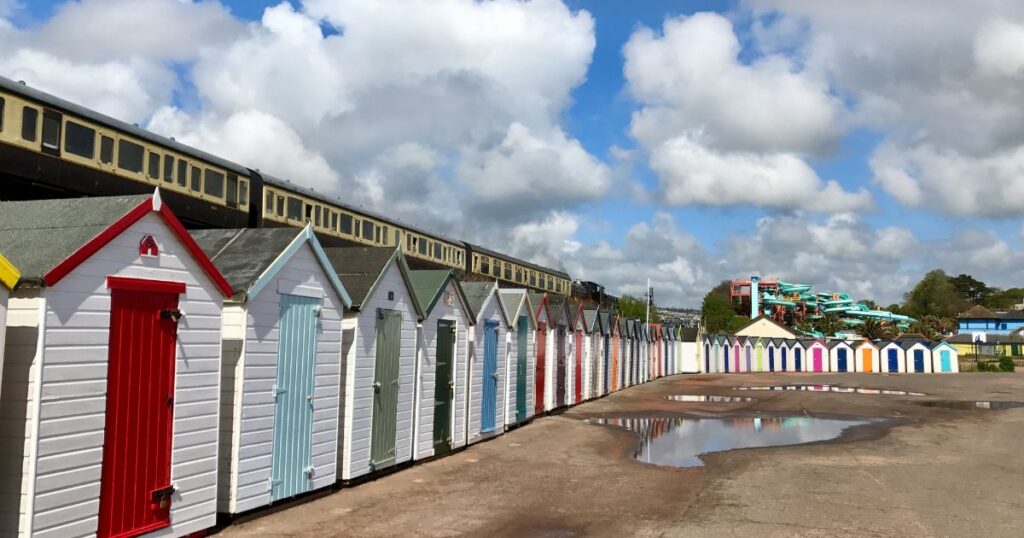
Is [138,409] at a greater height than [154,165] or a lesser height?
lesser

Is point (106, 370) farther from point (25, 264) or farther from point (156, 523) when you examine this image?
point (156, 523)

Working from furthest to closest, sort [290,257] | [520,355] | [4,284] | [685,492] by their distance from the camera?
[520,355] → [685,492] → [290,257] → [4,284]

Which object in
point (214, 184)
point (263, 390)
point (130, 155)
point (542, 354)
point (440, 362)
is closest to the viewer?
point (263, 390)

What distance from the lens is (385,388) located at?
1249 centimetres

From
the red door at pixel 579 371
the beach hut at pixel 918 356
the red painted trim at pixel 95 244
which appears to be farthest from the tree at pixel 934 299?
the red painted trim at pixel 95 244

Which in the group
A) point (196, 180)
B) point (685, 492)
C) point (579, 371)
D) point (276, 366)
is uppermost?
point (196, 180)

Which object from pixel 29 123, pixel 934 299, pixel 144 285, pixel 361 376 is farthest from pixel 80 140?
pixel 934 299

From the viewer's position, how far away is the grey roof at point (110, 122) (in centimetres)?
1352

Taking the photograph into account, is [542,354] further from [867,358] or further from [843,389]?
[867,358]

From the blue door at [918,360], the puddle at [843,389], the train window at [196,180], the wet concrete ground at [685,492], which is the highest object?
the train window at [196,180]

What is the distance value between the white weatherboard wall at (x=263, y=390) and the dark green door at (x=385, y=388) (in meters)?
1.37

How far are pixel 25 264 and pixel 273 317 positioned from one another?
3328 mm

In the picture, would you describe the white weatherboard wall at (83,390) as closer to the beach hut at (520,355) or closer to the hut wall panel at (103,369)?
Result: the hut wall panel at (103,369)

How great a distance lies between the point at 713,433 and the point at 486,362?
6332 millimetres
